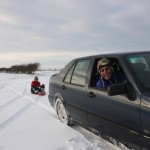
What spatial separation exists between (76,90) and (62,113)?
1214 millimetres

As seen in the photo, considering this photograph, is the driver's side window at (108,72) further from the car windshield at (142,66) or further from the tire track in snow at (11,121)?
the tire track in snow at (11,121)

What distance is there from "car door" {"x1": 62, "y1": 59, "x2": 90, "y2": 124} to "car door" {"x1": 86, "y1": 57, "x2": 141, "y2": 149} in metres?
0.24

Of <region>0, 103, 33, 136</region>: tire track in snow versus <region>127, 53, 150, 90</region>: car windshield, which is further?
<region>0, 103, 33, 136</region>: tire track in snow

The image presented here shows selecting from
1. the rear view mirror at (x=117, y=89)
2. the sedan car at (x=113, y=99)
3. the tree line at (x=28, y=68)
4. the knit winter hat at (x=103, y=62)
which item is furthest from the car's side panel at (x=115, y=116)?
the tree line at (x=28, y=68)

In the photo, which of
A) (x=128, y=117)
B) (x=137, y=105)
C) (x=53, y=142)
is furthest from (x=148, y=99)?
(x=53, y=142)

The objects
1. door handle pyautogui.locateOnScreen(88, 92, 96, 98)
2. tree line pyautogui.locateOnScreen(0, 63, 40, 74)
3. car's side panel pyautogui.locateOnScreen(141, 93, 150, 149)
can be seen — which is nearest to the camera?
car's side panel pyautogui.locateOnScreen(141, 93, 150, 149)

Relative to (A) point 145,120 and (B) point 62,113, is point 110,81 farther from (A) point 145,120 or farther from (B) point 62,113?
(B) point 62,113

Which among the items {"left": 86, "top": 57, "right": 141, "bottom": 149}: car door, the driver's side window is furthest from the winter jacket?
{"left": 86, "top": 57, "right": 141, "bottom": 149}: car door

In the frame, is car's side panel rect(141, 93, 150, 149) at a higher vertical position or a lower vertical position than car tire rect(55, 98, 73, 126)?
higher

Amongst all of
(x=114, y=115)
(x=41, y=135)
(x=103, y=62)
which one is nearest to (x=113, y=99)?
(x=114, y=115)

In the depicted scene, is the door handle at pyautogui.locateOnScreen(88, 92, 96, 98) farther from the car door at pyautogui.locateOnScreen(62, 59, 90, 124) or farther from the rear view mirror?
the rear view mirror

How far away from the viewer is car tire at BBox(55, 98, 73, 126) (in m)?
5.90

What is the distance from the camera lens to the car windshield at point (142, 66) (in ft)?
12.4

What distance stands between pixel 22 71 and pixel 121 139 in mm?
43463
